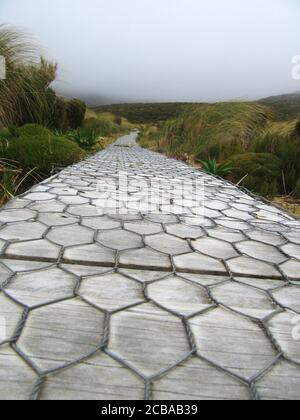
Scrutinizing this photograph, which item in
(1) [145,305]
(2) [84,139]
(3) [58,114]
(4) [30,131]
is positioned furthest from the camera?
(3) [58,114]

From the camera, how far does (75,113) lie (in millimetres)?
15336

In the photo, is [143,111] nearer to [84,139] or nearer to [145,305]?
[84,139]

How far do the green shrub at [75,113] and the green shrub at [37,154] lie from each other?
964 cm

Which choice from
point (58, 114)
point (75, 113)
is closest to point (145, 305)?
point (58, 114)

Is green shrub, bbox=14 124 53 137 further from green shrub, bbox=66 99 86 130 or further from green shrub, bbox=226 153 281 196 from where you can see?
green shrub, bbox=66 99 86 130

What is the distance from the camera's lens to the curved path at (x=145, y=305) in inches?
41.5

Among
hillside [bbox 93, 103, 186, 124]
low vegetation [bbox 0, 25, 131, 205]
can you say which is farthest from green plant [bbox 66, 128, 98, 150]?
hillside [bbox 93, 103, 186, 124]

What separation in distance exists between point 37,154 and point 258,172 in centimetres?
330

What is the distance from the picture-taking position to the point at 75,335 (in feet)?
4.06

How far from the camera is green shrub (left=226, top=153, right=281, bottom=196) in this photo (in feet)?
16.0

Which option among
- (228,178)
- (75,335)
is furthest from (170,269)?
(228,178)

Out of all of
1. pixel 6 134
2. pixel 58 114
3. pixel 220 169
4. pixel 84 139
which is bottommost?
pixel 220 169

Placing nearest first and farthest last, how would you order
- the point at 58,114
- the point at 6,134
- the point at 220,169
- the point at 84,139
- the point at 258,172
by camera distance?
1. the point at 258,172
2. the point at 6,134
3. the point at 220,169
4. the point at 84,139
5. the point at 58,114

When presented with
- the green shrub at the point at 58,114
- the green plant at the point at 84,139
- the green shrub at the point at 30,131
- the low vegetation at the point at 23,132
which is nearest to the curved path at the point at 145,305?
the low vegetation at the point at 23,132
